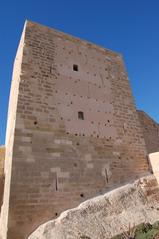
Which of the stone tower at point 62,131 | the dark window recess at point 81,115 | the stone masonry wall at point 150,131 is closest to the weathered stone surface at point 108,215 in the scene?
the stone tower at point 62,131

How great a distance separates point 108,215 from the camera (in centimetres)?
555

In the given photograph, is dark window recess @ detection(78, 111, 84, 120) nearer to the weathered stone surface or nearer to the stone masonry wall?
the weathered stone surface

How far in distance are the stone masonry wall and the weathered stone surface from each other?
3.83 metres

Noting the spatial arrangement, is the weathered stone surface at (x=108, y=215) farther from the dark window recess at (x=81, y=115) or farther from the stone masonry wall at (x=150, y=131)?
the stone masonry wall at (x=150, y=131)

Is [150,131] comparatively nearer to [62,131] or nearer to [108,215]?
[62,131]

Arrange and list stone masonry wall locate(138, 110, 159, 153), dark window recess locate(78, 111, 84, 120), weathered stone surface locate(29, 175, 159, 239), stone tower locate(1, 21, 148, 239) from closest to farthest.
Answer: weathered stone surface locate(29, 175, 159, 239)
stone tower locate(1, 21, 148, 239)
dark window recess locate(78, 111, 84, 120)
stone masonry wall locate(138, 110, 159, 153)

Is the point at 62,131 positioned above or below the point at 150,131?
below

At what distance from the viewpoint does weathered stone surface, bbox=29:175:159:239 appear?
192 inches

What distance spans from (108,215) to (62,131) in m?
2.95

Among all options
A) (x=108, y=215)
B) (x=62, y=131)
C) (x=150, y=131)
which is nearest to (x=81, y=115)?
(x=62, y=131)

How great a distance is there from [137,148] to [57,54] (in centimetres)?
506

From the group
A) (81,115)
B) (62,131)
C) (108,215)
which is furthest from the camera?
(81,115)

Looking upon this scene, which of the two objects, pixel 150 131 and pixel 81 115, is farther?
pixel 150 131

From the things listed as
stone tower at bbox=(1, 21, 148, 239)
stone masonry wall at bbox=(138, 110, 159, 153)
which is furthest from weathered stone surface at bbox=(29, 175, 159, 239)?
stone masonry wall at bbox=(138, 110, 159, 153)
